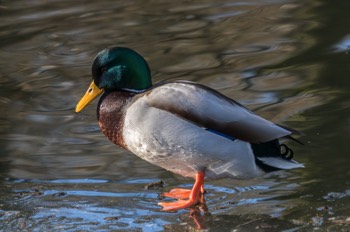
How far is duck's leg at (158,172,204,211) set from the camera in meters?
5.16

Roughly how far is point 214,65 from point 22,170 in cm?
256

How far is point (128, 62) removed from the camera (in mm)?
5516

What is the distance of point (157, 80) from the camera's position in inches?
305

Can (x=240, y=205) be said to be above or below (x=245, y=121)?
below

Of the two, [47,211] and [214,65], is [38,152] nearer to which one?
[47,211]

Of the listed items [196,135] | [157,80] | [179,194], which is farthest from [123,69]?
[157,80]

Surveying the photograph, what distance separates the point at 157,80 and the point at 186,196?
2499mm

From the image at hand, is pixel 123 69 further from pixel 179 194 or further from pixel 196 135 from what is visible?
pixel 179 194

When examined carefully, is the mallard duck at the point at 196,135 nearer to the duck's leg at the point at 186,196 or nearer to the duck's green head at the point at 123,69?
the duck's leg at the point at 186,196

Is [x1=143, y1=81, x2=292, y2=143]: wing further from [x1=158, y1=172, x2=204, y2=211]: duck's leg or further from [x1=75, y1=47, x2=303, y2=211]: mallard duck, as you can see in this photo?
[x1=158, y1=172, x2=204, y2=211]: duck's leg

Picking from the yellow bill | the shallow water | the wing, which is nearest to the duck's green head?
the yellow bill

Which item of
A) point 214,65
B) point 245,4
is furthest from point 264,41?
point 245,4

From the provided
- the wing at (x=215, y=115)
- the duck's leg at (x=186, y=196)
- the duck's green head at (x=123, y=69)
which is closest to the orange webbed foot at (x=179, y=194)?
the duck's leg at (x=186, y=196)

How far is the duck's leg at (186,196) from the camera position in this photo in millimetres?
5156
